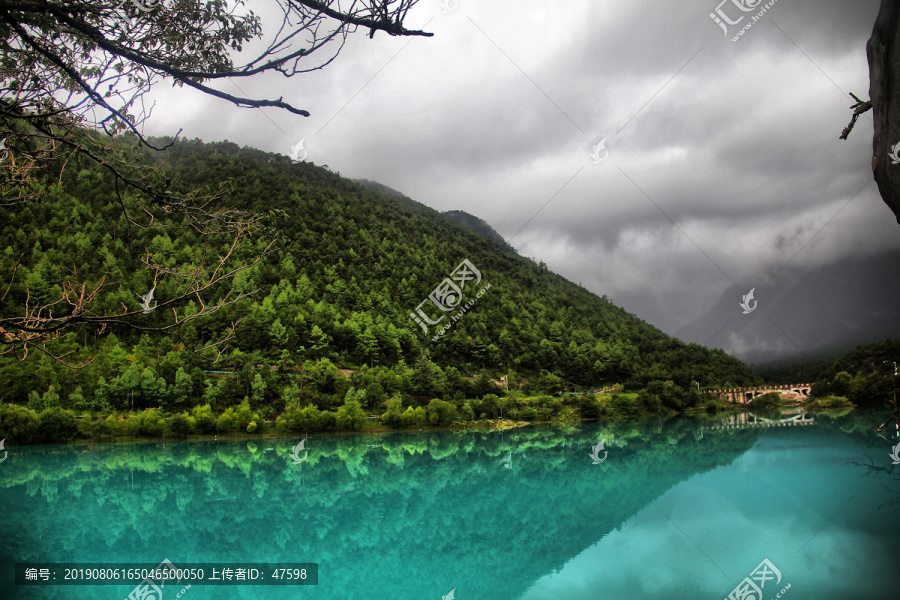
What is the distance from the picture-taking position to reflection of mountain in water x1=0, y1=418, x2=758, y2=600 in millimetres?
13375

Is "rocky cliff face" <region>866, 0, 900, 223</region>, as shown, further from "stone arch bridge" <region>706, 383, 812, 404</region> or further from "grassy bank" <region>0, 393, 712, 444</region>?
"stone arch bridge" <region>706, 383, 812, 404</region>

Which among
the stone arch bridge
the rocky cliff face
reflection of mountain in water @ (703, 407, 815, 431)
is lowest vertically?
the rocky cliff face

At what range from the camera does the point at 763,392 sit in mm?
59812

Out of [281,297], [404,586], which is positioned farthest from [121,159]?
[281,297]

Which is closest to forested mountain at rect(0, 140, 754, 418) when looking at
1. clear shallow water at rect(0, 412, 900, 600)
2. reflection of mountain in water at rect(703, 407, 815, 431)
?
clear shallow water at rect(0, 412, 900, 600)

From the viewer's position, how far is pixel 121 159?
2.69 m

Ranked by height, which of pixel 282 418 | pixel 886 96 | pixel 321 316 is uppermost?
pixel 321 316

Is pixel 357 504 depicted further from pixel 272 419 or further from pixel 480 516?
pixel 272 419

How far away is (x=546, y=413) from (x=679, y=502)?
2517cm

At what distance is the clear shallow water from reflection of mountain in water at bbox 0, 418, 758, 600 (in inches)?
4.0

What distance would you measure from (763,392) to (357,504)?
56804 mm

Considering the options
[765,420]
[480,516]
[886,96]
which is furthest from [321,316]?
[886,96]

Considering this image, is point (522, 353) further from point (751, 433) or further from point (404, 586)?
point (404, 586)

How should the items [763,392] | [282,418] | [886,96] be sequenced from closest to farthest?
[886,96] → [282,418] → [763,392]
